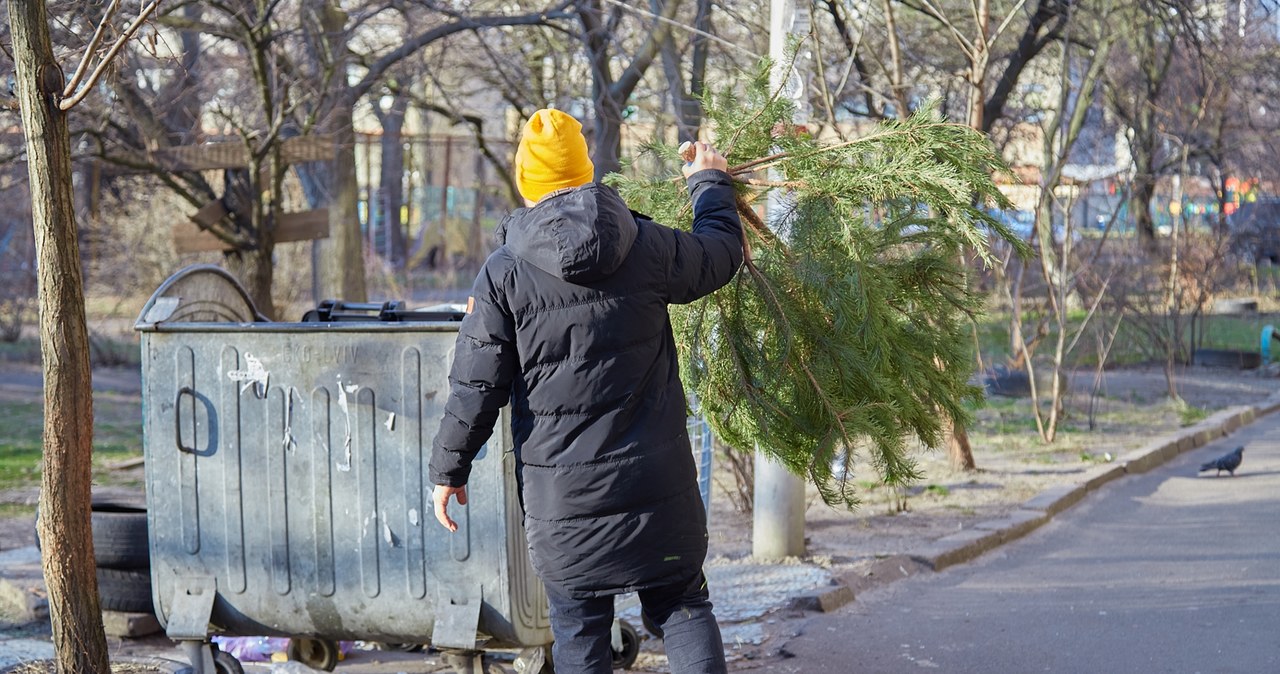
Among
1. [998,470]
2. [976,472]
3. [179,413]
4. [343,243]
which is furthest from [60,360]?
[343,243]

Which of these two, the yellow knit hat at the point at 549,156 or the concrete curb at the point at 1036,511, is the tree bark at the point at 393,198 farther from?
the yellow knit hat at the point at 549,156

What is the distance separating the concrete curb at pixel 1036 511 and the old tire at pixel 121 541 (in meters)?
2.89

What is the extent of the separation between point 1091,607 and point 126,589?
13.8ft

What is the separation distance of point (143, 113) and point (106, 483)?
3186 mm

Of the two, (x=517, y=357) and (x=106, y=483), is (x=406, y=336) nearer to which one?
(x=517, y=357)

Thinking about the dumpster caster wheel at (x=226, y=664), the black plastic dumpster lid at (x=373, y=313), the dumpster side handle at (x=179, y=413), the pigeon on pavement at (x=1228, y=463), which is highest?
the black plastic dumpster lid at (x=373, y=313)

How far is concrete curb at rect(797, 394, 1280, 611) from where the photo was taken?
21.4 ft

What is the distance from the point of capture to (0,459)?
9.80 metres

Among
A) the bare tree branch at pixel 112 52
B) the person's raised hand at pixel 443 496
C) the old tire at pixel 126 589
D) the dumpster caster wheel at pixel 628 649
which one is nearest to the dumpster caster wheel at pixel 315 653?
the old tire at pixel 126 589

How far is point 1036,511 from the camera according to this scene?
313 inches

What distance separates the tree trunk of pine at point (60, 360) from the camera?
3.91m

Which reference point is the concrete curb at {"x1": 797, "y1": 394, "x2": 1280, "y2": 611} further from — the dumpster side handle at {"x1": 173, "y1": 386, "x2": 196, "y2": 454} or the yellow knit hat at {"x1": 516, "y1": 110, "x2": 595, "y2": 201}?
the yellow knit hat at {"x1": 516, "y1": 110, "x2": 595, "y2": 201}

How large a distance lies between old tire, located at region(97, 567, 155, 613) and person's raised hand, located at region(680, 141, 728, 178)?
2.92 meters

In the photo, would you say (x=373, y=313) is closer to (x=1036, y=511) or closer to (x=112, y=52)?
(x=112, y=52)
